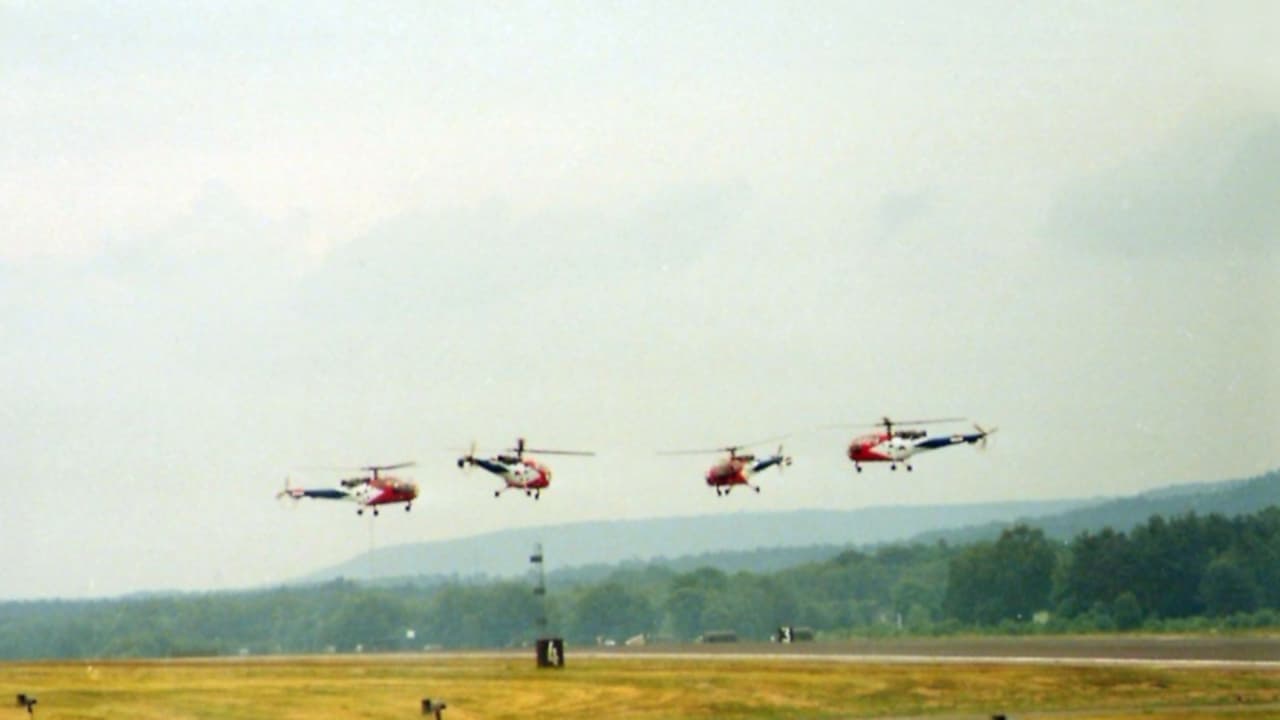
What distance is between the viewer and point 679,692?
354ft

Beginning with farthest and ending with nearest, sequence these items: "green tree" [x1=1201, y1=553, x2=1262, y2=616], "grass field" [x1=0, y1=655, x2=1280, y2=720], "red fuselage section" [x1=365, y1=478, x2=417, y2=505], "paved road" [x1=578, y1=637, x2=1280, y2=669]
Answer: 1. "green tree" [x1=1201, y1=553, x2=1262, y2=616]
2. "red fuselage section" [x1=365, y1=478, x2=417, y2=505]
3. "paved road" [x1=578, y1=637, x2=1280, y2=669]
4. "grass field" [x1=0, y1=655, x2=1280, y2=720]

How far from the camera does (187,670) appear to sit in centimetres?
12938

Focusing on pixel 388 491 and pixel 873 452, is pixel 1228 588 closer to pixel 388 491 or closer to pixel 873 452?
pixel 873 452

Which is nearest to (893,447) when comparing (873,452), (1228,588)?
(873,452)

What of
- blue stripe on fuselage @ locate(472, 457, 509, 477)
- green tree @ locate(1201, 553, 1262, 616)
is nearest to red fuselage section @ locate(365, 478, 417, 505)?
blue stripe on fuselage @ locate(472, 457, 509, 477)

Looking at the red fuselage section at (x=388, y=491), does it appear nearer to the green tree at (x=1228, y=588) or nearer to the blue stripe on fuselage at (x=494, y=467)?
the blue stripe on fuselage at (x=494, y=467)

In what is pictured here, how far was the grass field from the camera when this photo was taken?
3821 inches

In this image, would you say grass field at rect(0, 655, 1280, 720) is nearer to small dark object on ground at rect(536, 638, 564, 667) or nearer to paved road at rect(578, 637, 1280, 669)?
small dark object on ground at rect(536, 638, 564, 667)

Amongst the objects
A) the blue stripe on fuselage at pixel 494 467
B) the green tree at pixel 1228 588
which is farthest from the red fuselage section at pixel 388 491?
the green tree at pixel 1228 588

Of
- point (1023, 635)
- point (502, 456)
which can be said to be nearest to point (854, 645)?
point (1023, 635)

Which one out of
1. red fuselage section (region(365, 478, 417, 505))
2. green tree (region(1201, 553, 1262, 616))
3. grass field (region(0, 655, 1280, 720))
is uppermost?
red fuselage section (region(365, 478, 417, 505))

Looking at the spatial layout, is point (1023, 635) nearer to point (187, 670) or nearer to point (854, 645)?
point (854, 645)

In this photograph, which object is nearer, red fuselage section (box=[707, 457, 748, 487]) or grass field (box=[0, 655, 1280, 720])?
grass field (box=[0, 655, 1280, 720])

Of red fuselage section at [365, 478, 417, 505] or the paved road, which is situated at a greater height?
red fuselage section at [365, 478, 417, 505]
